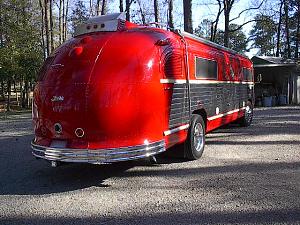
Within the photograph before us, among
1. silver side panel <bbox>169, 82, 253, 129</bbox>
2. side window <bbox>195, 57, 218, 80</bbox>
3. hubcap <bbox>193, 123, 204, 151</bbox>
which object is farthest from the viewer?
side window <bbox>195, 57, 218, 80</bbox>

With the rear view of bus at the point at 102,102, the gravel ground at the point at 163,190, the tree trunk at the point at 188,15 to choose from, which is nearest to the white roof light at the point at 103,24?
the rear view of bus at the point at 102,102

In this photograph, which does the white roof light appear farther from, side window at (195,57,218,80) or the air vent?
side window at (195,57,218,80)

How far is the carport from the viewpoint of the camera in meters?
23.5

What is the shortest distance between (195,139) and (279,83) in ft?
63.2

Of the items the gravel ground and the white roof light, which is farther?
the white roof light

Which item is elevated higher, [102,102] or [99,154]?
[102,102]

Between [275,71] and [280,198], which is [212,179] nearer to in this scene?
[280,198]

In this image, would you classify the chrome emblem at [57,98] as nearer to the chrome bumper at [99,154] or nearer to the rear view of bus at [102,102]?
the rear view of bus at [102,102]

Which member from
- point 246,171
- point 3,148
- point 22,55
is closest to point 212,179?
point 246,171

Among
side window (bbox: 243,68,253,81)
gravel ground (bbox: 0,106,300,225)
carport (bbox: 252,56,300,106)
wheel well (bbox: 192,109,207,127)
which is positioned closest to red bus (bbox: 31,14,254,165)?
gravel ground (bbox: 0,106,300,225)

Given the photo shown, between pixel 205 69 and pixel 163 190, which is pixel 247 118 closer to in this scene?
pixel 205 69

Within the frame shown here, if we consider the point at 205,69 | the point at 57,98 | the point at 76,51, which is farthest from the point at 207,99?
the point at 57,98

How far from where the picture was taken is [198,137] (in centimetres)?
763

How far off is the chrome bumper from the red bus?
2cm
